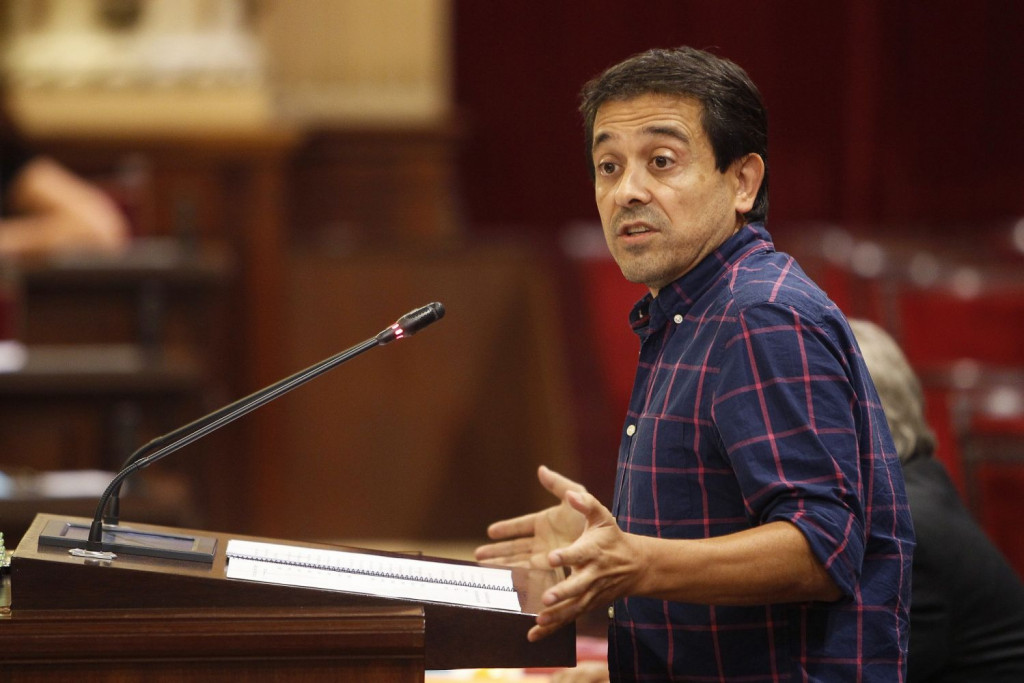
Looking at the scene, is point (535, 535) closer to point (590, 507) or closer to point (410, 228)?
point (590, 507)

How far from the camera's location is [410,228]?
5.35 meters

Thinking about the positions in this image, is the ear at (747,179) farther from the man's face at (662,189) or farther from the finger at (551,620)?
the finger at (551,620)

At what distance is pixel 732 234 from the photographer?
1419mm

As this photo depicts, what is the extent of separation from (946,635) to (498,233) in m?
4.61

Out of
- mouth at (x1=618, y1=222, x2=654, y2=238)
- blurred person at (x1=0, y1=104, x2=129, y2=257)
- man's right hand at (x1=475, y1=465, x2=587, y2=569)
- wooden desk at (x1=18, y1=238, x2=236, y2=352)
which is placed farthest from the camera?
blurred person at (x1=0, y1=104, x2=129, y2=257)

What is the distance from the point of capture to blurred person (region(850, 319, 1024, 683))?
68.5 inches

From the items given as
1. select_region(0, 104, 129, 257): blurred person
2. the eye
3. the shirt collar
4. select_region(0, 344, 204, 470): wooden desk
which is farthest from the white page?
select_region(0, 104, 129, 257): blurred person

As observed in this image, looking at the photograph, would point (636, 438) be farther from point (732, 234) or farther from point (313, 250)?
point (313, 250)

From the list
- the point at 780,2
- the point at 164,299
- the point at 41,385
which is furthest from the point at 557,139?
the point at 41,385

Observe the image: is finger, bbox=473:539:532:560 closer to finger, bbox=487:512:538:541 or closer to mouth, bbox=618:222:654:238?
finger, bbox=487:512:538:541

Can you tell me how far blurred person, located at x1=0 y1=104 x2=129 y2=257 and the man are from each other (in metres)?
2.96

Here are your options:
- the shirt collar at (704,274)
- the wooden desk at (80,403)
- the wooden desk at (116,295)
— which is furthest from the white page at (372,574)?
the wooden desk at (116,295)

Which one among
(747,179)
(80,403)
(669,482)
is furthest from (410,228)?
(669,482)

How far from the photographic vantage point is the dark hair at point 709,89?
1.36 m
